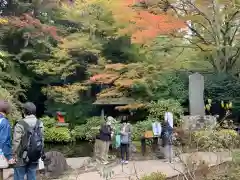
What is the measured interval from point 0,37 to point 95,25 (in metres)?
4.61

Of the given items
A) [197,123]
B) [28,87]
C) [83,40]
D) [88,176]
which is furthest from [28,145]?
[28,87]

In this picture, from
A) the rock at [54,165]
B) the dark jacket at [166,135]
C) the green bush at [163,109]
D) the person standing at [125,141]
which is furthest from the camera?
the green bush at [163,109]

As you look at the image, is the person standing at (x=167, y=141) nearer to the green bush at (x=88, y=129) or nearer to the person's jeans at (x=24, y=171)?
the green bush at (x=88, y=129)

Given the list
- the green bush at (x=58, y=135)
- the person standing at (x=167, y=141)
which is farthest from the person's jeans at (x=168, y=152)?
the green bush at (x=58, y=135)

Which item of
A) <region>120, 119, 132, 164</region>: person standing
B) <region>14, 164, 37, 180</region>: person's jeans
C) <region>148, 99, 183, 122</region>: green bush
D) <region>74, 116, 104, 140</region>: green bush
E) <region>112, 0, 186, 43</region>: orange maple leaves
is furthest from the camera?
<region>74, 116, 104, 140</region>: green bush

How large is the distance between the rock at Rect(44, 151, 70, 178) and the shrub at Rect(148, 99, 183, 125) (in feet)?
21.3

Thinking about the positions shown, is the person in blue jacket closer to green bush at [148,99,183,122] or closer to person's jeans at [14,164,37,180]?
person's jeans at [14,164,37,180]

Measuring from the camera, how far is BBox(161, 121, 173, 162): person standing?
1129 cm

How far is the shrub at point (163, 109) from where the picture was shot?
15.5 meters

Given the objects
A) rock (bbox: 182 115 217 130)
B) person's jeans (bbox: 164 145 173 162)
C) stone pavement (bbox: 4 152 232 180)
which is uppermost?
rock (bbox: 182 115 217 130)

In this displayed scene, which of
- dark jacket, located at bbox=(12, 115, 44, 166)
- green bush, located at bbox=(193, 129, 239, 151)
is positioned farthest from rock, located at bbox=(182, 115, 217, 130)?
dark jacket, located at bbox=(12, 115, 44, 166)

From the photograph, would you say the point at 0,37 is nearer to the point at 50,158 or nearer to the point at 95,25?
the point at 95,25

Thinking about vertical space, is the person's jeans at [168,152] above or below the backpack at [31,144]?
below

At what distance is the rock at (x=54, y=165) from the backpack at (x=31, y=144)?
3.86 meters
